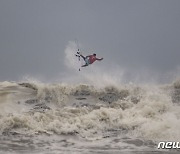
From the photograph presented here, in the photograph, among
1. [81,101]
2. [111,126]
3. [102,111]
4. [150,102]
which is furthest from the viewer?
[81,101]

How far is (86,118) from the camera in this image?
13258 millimetres

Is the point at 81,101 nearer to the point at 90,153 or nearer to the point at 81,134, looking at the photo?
the point at 81,134

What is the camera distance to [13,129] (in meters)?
12.1

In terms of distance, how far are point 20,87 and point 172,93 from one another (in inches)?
291

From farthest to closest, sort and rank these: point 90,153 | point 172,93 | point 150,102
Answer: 1. point 172,93
2. point 150,102
3. point 90,153

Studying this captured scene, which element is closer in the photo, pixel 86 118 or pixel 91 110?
pixel 86 118

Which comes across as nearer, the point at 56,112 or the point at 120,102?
the point at 56,112

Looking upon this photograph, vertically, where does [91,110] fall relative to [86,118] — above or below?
above

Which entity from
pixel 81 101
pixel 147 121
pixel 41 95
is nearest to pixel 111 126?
pixel 147 121

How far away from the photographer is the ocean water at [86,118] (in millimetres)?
10516

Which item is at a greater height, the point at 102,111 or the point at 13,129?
the point at 102,111

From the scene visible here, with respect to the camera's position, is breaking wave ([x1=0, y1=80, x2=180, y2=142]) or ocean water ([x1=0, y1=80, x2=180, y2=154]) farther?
breaking wave ([x1=0, y1=80, x2=180, y2=142])

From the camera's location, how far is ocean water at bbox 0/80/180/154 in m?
10.5

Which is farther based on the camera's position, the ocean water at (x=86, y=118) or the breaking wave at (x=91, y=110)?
the breaking wave at (x=91, y=110)
